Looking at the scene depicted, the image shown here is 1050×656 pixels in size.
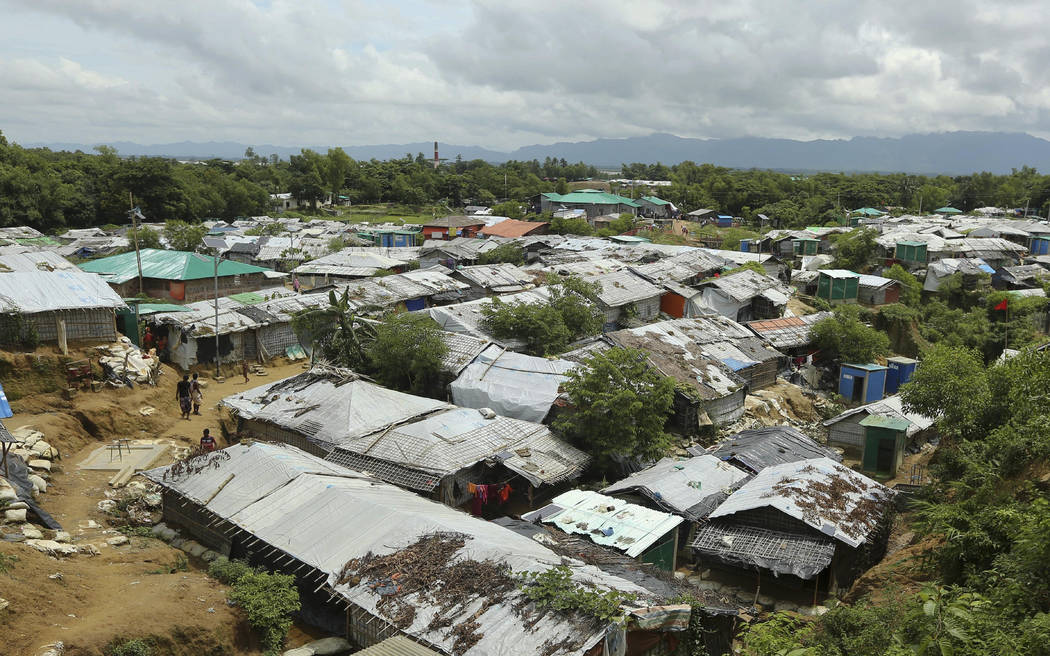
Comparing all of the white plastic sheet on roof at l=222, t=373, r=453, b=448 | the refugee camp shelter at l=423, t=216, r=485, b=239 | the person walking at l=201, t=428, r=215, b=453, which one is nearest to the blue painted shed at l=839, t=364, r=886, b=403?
the white plastic sheet on roof at l=222, t=373, r=453, b=448

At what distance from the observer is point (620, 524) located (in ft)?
42.0

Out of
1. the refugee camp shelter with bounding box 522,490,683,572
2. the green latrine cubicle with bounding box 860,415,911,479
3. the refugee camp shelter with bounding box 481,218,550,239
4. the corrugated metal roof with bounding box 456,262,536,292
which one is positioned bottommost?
the green latrine cubicle with bounding box 860,415,911,479

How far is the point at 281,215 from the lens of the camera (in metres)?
74.8

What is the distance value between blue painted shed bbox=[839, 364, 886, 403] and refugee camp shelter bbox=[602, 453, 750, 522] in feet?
39.3

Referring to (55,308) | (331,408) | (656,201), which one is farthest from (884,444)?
(656,201)

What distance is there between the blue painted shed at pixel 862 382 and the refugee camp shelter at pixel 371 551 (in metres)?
18.8

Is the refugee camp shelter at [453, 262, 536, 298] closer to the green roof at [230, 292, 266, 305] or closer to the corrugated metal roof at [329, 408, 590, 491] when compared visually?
the green roof at [230, 292, 266, 305]

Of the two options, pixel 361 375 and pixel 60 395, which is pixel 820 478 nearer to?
pixel 361 375

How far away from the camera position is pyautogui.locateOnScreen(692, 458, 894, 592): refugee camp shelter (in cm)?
1226

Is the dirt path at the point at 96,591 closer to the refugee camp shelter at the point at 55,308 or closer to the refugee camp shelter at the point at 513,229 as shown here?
the refugee camp shelter at the point at 55,308

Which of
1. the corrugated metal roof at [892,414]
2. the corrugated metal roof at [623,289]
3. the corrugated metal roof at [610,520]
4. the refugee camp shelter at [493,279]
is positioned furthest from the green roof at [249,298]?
the corrugated metal roof at [892,414]

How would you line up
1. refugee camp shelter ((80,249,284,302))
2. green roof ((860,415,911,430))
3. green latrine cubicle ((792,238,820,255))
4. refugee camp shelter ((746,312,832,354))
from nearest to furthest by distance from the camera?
1. green roof ((860,415,911,430))
2. refugee camp shelter ((746,312,832,354))
3. refugee camp shelter ((80,249,284,302))
4. green latrine cubicle ((792,238,820,255))

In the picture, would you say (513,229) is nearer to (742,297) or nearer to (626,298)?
(742,297)

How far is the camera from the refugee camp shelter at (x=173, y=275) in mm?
30344
